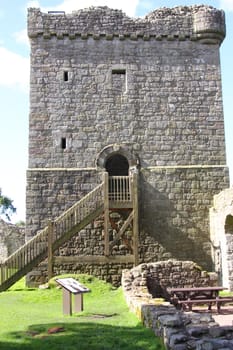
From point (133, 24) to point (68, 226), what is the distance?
861 cm

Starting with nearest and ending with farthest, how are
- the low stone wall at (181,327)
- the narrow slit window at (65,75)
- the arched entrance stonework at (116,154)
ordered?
the low stone wall at (181,327)
the arched entrance stonework at (116,154)
the narrow slit window at (65,75)

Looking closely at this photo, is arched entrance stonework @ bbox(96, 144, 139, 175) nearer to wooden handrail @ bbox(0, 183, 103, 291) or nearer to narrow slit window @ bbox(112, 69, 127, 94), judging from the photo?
wooden handrail @ bbox(0, 183, 103, 291)

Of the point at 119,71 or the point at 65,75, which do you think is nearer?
the point at 65,75

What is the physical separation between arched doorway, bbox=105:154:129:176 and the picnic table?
7.10m

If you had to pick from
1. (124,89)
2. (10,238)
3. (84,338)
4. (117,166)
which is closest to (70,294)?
(84,338)

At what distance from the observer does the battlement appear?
20.2 meters

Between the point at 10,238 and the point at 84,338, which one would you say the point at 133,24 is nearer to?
the point at 10,238

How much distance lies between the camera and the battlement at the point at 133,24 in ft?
66.4

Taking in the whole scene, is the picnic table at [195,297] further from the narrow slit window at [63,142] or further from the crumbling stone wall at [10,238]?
the crumbling stone wall at [10,238]

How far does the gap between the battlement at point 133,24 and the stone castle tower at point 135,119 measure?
0.04 m

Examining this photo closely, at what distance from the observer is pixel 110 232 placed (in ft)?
61.7

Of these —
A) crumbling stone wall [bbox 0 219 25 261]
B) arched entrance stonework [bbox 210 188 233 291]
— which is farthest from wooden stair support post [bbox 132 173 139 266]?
crumbling stone wall [bbox 0 219 25 261]

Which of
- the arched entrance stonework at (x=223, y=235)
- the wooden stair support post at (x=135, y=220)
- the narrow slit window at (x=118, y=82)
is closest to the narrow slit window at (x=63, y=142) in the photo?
the narrow slit window at (x=118, y=82)

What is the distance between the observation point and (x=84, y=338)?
8.05 metres
